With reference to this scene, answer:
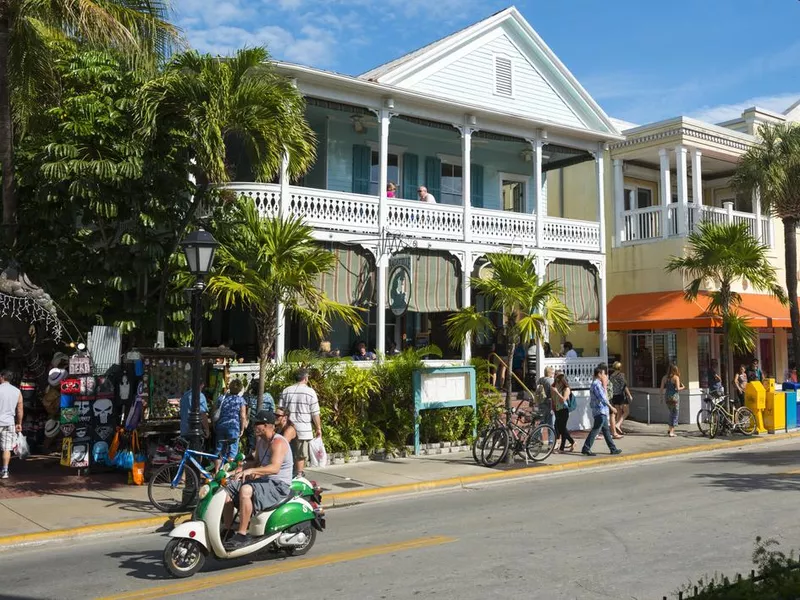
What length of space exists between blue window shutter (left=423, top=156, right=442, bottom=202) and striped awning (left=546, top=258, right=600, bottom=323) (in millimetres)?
3849

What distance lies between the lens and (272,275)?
12.7 m

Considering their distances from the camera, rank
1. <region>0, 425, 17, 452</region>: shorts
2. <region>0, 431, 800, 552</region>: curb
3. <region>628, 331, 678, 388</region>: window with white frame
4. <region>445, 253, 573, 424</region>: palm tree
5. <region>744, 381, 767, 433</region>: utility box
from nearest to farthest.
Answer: <region>0, 431, 800, 552</region>: curb
<region>0, 425, 17, 452</region>: shorts
<region>445, 253, 573, 424</region>: palm tree
<region>744, 381, 767, 433</region>: utility box
<region>628, 331, 678, 388</region>: window with white frame

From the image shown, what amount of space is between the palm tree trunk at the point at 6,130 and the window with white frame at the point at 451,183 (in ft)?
39.4

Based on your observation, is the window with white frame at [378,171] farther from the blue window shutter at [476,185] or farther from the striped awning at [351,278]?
the striped awning at [351,278]

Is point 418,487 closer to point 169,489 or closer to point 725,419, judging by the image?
point 169,489

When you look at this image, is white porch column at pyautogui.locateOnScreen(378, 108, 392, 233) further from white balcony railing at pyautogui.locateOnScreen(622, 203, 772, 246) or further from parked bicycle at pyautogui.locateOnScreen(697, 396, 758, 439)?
white balcony railing at pyautogui.locateOnScreen(622, 203, 772, 246)

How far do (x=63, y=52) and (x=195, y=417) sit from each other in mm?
7999

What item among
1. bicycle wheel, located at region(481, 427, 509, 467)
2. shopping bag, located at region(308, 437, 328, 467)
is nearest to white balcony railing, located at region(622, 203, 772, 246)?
bicycle wheel, located at region(481, 427, 509, 467)

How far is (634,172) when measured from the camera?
2670cm

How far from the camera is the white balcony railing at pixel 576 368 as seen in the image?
20484mm

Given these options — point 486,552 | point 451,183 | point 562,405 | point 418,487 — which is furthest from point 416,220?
point 486,552

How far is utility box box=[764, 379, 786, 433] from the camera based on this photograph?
2025 centimetres

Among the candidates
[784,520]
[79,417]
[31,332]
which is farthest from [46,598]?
[31,332]

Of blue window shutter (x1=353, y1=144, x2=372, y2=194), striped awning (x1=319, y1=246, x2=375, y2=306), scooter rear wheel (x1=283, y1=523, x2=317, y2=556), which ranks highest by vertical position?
blue window shutter (x1=353, y1=144, x2=372, y2=194)
